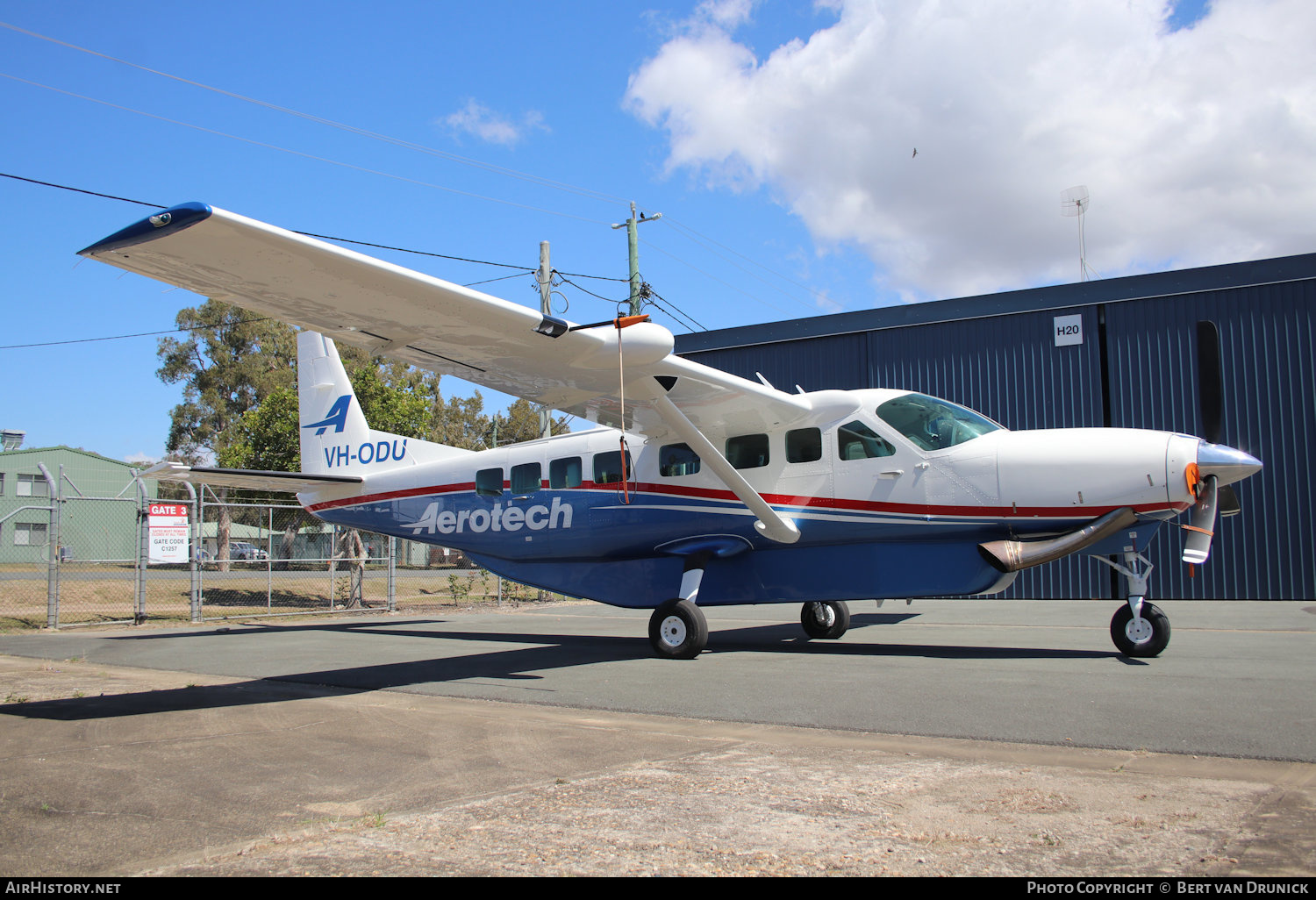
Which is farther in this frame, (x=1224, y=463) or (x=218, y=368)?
(x=218, y=368)

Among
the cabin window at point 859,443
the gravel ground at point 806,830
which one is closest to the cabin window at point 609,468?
the cabin window at point 859,443

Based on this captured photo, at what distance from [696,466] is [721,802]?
730cm

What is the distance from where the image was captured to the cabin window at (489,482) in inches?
496

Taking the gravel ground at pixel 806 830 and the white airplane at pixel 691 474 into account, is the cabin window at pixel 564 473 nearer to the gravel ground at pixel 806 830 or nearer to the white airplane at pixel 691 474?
the white airplane at pixel 691 474

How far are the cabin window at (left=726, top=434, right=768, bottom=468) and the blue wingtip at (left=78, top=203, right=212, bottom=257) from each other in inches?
269

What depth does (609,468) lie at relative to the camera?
11672 millimetres

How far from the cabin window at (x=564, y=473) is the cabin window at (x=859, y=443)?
3.80m

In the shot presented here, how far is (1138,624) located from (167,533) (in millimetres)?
15614

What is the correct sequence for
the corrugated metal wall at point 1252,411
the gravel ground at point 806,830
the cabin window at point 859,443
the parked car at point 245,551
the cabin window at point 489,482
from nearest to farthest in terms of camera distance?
the gravel ground at point 806,830 → the cabin window at point 859,443 → the cabin window at point 489,482 → the corrugated metal wall at point 1252,411 → the parked car at point 245,551

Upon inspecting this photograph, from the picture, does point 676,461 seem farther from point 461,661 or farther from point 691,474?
point 461,661

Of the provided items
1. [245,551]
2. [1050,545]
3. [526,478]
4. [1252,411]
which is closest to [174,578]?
[526,478]

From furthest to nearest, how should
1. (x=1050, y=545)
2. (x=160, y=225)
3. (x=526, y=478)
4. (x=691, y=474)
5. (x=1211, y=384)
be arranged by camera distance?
(x=526, y=478) < (x=691, y=474) < (x=1211, y=384) < (x=1050, y=545) < (x=160, y=225)

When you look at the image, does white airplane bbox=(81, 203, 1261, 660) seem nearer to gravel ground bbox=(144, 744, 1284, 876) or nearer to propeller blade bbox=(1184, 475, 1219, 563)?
propeller blade bbox=(1184, 475, 1219, 563)
